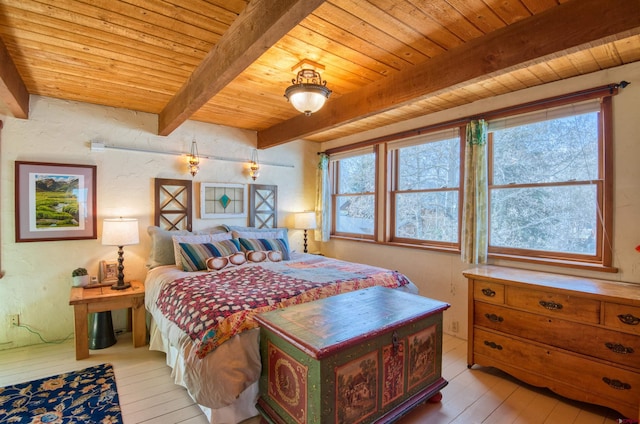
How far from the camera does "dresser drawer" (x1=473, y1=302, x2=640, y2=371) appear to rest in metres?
1.91

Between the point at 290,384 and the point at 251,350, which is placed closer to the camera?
the point at 290,384

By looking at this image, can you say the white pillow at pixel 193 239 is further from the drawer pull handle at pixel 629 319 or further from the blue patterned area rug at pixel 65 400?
the drawer pull handle at pixel 629 319

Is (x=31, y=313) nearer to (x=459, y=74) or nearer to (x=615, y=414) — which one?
(x=459, y=74)

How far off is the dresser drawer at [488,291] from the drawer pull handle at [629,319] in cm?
68

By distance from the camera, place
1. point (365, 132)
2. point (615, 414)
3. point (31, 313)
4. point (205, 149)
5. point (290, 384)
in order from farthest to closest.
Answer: point (365, 132), point (205, 149), point (31, 313), point (615, 414), point (290, 384)

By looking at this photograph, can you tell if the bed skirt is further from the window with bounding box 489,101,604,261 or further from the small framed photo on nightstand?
the window with bounding box 489,101,604,261

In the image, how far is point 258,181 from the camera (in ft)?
14.2

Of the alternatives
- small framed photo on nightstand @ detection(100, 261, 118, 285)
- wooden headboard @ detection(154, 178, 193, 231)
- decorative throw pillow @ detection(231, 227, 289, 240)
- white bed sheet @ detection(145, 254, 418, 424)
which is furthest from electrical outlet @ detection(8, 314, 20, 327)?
decorative throw pillow @ detection(231, 227, 289, 240)

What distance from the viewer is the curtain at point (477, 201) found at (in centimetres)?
298

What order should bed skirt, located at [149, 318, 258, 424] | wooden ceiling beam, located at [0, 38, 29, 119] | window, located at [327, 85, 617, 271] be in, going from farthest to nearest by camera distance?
1. window, located at [327, 85, 617, 271]
2. wooden ceiling beam, located at [0, 38, 29, 119]
3. bed skirt, located at [149, 318, 258, 424]

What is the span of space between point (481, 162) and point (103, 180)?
12.6 feet

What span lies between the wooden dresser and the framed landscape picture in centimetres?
373

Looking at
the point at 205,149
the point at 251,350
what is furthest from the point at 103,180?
the point at 251,350

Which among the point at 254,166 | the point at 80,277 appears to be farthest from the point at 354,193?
the point at 80,277
